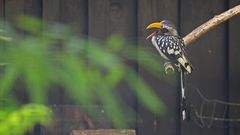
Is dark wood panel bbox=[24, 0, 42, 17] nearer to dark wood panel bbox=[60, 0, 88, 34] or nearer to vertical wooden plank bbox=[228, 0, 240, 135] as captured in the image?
dark wood panel bbox=[60, 0, 88, 34]

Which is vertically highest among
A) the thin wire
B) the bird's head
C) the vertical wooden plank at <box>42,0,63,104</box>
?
the vertical wooden plank at <box>42,0,63,104</box>

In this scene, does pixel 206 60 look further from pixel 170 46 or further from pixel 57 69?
pixel 57 69

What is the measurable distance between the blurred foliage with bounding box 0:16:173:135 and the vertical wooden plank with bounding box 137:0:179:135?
2.38m

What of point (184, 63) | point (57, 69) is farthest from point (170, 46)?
point (57, 69)

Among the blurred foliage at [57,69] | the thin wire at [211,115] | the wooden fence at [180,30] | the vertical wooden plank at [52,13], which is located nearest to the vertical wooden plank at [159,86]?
the wooden fence at [180,30]

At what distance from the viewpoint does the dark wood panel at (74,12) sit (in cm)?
296

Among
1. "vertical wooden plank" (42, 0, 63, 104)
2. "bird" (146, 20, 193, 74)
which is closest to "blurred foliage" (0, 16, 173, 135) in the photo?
"bird" (146, 20, 193, 74)

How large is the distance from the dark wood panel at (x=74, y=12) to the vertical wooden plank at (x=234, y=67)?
701 mm

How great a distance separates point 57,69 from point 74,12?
8.01ft

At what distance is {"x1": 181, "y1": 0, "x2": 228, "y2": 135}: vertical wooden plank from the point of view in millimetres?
2992

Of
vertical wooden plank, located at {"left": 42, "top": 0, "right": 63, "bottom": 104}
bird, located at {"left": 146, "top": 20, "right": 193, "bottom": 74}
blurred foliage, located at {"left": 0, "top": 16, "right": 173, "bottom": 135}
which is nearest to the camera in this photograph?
blurred foliage, located at {"left": 0, "top": 16, "right": 173, "bottom": 135}

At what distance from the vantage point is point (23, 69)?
1.75ft

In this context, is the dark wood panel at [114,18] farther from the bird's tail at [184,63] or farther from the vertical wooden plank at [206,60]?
the bird's tail at [184,63]

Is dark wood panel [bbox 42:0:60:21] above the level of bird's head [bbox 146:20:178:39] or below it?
above
